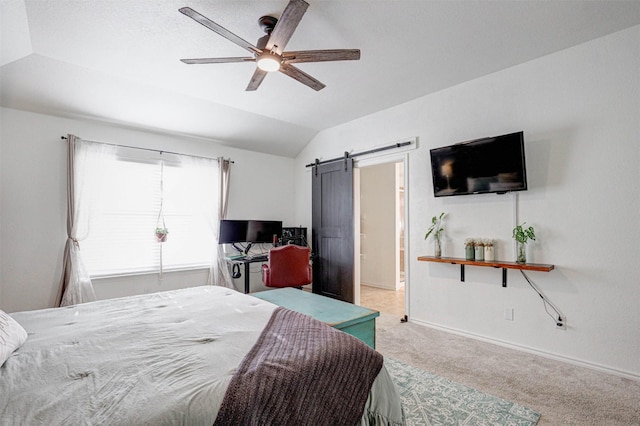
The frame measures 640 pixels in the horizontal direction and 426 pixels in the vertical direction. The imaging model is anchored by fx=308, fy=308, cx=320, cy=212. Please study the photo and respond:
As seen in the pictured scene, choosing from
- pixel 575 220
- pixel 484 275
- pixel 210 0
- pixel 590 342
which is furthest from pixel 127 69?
pixel 590 342

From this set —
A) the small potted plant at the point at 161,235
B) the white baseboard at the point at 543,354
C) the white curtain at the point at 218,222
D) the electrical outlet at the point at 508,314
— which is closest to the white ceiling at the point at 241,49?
the white curtain at the point at 218,222

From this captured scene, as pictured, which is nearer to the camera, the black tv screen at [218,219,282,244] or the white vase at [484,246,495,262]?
the white vase at [484,246,495,262]

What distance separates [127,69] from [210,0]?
57.3 inches

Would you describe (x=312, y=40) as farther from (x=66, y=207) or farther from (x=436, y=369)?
(x=66, y=207)

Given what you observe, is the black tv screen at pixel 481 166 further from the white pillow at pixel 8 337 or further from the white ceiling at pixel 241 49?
the white pillow at pixel 8 337

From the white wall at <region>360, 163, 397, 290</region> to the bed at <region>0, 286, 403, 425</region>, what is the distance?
429 cm

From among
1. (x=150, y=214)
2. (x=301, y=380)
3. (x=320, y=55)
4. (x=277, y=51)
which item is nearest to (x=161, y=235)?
(x=150, y=214)

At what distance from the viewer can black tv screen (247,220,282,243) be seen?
195 inches

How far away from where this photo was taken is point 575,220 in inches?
106

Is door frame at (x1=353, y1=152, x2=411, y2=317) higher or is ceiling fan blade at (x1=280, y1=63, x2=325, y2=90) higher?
ceiling fan blade at (x1=280, y1=63, x2=325, y2=90)

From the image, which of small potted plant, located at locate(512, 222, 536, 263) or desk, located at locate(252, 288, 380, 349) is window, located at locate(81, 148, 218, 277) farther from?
small potted plant, located at locate(512, 222, 536, 263)

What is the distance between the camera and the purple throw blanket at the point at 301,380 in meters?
1.07

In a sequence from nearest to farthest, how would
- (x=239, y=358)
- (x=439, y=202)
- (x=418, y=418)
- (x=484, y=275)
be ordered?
(x=239, y=358) < (x=418, y=418) < (x=484, y=275) < (x=439, y=202)

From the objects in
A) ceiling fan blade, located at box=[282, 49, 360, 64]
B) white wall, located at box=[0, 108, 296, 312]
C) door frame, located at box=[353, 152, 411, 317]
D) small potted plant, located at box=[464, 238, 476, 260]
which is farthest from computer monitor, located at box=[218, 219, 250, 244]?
small potted plant, located at box=[464, 238, 476, 260]
